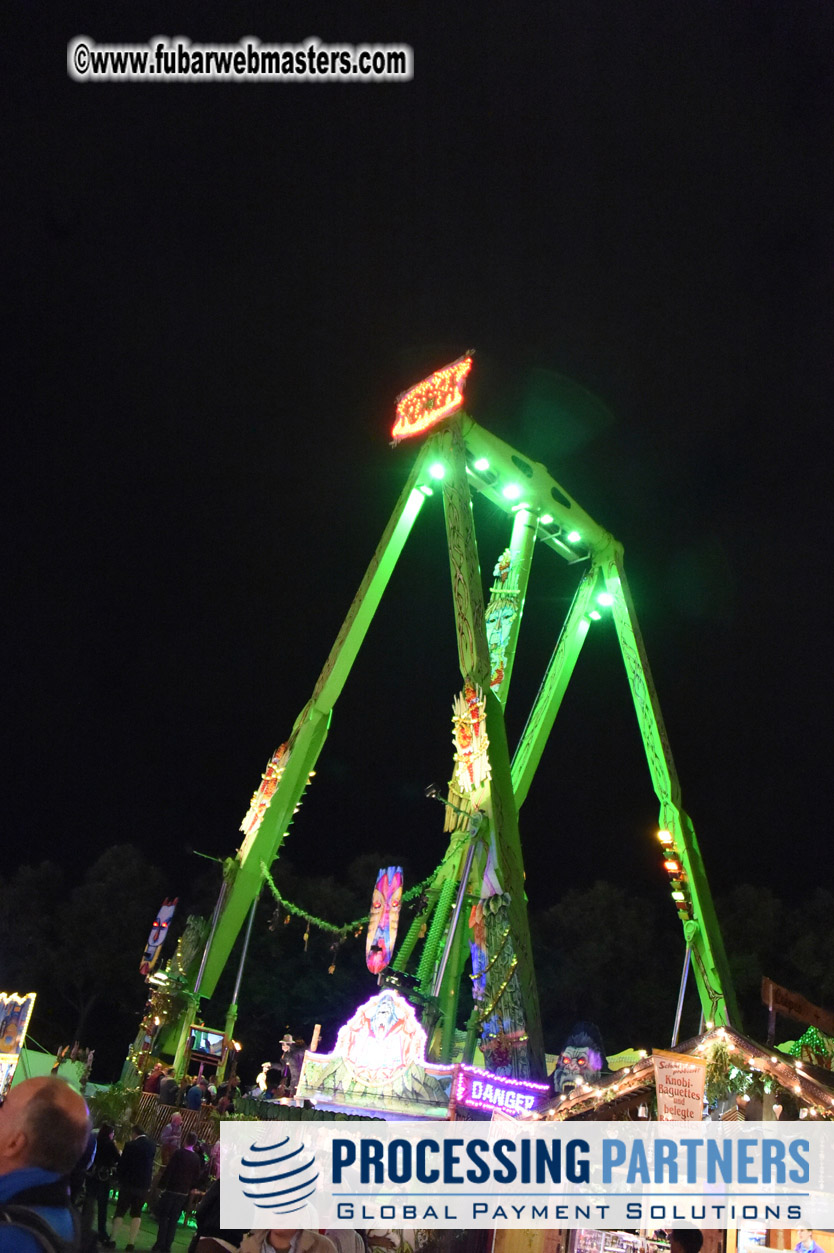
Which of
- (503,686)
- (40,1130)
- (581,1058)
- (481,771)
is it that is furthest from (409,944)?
(40,1130)

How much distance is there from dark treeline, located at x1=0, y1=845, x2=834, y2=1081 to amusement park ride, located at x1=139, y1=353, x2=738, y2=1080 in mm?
10221

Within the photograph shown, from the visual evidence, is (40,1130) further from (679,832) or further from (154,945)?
(679,832)

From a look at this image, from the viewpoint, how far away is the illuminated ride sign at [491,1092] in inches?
484

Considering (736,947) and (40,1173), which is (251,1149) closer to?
(40,1173)

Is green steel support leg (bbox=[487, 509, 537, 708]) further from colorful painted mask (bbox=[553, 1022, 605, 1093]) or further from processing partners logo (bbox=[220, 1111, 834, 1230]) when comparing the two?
processing partners logo (bbox=[220, 1111, 834, 1230])

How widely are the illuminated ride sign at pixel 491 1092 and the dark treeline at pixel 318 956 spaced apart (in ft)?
56.9

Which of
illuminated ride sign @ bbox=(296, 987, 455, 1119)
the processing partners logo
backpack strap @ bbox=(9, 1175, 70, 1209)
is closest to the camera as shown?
backpack strap @ bbox=(9, 1175, 70, 1209)

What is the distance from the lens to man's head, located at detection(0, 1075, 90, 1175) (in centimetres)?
209

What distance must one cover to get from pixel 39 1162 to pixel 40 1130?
0.22 ft

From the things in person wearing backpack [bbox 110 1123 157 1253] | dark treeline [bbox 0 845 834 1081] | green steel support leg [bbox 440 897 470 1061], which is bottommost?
person wearing backpack [bbox 110 1123 157 1253]

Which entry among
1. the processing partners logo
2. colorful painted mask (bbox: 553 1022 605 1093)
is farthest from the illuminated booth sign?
the processing partners logo

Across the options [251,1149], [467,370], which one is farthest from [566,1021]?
[251,1149]

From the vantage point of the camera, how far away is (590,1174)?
25.7 feet

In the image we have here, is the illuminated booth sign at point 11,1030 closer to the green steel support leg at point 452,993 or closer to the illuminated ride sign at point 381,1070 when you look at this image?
the illuminated ride sign at point 381,1070
